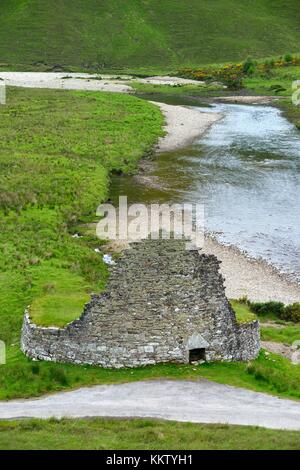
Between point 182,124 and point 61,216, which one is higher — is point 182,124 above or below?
above

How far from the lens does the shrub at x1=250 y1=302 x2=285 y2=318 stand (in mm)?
37469

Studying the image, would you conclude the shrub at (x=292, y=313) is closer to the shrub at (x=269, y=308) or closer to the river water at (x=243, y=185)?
the shrub at (x=269, y=308)

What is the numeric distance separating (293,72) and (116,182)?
86.8 m

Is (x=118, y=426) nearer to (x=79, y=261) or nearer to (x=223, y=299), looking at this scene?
(x=223, y=299)

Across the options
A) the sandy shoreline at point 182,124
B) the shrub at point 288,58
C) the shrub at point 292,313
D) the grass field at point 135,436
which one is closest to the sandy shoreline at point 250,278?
the shrub at point 292,313

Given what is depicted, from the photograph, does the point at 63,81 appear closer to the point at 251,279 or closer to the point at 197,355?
the point at 251,279

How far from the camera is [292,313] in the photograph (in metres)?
37.1

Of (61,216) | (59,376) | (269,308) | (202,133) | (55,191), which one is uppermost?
(202,133)

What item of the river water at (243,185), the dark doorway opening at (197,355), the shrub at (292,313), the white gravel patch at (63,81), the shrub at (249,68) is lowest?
the dark doorway opening at (197,355)

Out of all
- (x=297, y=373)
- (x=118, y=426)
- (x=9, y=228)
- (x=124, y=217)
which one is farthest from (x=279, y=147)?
(x=118, y=426)

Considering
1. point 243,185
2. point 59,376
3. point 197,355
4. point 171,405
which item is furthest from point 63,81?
point 171,405

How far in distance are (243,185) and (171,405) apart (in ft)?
147

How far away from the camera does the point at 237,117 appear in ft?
352

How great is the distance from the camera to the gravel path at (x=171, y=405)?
77.8 ft
